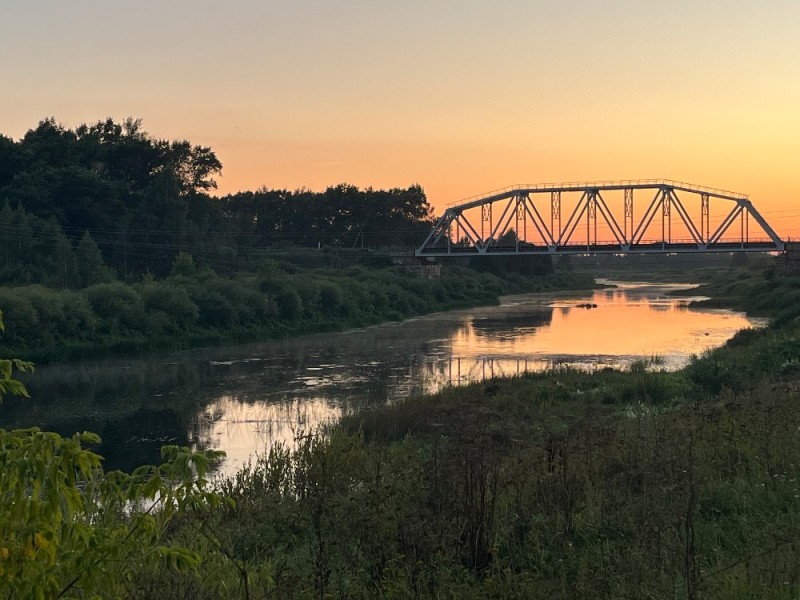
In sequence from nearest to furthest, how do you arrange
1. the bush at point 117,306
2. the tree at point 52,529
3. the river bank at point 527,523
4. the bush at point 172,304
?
1. the tree at point 52,529
2. the river bank at point 527,523
3. the bush at point 117,306
4. the bush at point 172,304

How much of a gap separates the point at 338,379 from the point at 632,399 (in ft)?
43.9

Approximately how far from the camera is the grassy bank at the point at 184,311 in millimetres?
38969

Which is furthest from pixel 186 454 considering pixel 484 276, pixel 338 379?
pixel 484 276

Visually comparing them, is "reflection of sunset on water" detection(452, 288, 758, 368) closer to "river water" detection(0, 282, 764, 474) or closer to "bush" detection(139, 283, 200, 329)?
"river water" detection(0, 282, 764, 474)

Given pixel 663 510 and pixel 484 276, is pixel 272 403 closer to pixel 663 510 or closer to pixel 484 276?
pixel 663 510

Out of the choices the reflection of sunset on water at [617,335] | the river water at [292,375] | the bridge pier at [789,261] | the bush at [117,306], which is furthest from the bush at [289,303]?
the bridge pier at [789,261]

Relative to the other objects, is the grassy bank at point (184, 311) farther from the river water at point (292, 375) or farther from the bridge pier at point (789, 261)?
the bridge pier at point (789, 261)

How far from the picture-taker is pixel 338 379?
1240 inches

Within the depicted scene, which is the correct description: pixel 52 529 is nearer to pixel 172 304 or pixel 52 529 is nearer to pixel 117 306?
pixel 117 306

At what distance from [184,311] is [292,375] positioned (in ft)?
55.8

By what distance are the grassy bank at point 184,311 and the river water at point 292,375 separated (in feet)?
7.68

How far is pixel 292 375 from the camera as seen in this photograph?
33.2 m

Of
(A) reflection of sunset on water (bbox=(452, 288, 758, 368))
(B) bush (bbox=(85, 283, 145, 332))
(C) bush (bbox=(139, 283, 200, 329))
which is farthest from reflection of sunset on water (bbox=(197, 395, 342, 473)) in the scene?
(C) bush (bbox=(139, 283, 200, 329))

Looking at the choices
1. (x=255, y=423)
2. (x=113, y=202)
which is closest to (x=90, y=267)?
(x=113, y=202)
